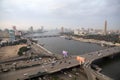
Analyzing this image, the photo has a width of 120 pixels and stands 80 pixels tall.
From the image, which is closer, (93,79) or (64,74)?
(93,79)

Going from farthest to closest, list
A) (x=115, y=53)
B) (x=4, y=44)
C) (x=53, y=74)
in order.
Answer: (x=4, y=44) < (x=115, y=53) < (x=53, y=74)

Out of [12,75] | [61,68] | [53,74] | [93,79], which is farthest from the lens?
[61,68]

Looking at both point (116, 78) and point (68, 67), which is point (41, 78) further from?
point (116, 78)

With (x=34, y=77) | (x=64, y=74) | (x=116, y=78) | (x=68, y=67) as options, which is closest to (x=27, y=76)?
(x=34, y=77)

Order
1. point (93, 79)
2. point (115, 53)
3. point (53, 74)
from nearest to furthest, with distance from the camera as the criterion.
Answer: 1. point (93, 79)
2. point (53, 74)
3. point (115, 53)

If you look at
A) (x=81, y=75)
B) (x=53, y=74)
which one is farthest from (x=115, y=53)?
(x=53, y=74)

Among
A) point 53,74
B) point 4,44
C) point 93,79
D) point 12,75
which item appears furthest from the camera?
point 4,44

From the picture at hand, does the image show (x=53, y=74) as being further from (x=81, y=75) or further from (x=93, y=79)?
(x=93, y=79)

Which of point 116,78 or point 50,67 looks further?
point 50,67
